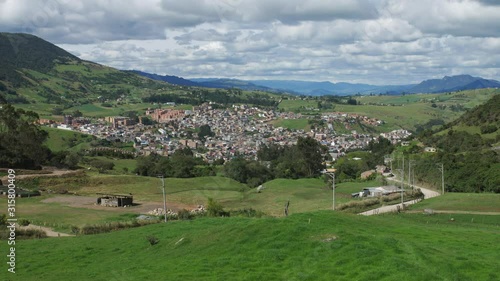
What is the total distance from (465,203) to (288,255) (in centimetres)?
3923

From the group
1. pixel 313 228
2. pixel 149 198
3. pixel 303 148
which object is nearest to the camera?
pixel 313 228

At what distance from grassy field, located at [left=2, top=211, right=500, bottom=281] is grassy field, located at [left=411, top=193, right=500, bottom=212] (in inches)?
910

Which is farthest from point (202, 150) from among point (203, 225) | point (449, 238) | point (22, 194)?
point (449, 238)

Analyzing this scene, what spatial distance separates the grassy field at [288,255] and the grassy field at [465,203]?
75.8ft

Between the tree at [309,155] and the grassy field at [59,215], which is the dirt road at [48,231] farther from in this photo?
the tree at [309,155]

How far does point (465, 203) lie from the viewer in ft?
181

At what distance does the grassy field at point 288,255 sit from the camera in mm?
19266

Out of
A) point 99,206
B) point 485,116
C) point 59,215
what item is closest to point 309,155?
point 485,116

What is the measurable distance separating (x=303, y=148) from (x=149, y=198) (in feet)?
175

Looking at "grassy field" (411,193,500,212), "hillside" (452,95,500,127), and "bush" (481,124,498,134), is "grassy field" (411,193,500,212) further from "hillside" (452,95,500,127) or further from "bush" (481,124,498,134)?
"hillside" (452,95,500,127)

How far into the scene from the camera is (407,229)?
95.2 feet

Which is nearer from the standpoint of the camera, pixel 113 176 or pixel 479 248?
pixel 479 248

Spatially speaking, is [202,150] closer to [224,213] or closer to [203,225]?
[224,213]

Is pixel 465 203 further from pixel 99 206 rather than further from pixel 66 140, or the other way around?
pixel 66 140
